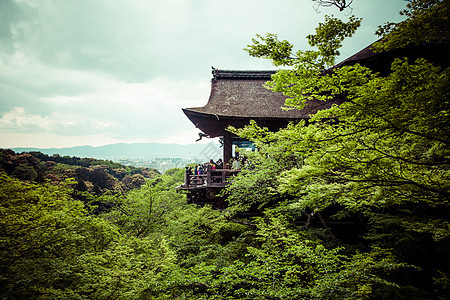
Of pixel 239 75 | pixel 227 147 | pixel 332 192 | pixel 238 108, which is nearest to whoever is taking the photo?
pixel 332 192

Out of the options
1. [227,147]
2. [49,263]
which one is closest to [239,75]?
[227,147]

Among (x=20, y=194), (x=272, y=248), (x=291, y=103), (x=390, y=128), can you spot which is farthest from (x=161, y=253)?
(x=390, y=128)

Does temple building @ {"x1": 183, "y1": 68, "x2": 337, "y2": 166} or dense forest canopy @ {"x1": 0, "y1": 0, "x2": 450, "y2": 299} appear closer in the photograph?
dense forest canopy @ {"x1": 0, "y1": 0, "x2": 450, "y2": 299}

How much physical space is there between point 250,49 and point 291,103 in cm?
121

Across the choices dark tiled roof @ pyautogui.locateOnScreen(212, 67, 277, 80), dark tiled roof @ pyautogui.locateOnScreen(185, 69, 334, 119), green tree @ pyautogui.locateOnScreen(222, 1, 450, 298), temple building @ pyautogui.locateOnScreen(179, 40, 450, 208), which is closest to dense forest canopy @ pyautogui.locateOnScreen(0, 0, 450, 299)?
green tree @ pyautogui.locateOnScreen(222, 1, 450, 298)

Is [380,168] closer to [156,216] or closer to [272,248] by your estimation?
[272,248]

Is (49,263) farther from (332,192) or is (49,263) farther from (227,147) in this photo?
(227,147)

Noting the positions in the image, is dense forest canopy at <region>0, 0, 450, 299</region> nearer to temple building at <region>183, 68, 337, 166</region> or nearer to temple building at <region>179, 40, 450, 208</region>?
temple building at <region>179, 40, 450, 208</region>

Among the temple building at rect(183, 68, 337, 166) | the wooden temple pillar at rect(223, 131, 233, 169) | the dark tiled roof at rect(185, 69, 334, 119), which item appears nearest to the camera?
the temple building at rect(183, 68, 337, 166)

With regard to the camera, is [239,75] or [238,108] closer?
[238,108]

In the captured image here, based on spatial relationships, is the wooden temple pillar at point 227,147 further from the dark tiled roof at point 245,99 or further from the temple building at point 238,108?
the dark tiled roof at point 245,99

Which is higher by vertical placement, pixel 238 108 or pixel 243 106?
pixel 243 106

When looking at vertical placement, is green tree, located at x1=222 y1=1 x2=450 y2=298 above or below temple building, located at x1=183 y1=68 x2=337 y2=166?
below

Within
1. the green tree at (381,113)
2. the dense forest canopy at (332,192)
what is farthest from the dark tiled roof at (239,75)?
the green tree at (381,113)
